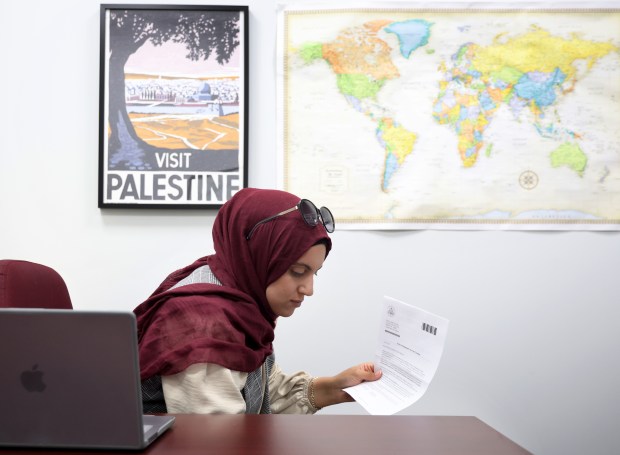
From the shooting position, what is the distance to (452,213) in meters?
1.91

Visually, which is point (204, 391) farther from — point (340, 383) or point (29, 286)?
point (29, 286)

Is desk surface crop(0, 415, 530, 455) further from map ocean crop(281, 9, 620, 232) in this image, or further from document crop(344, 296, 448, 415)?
map ocean crop(281, 9, 620, 232)

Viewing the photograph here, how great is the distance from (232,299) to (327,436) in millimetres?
420

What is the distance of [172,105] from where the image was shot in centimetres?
191

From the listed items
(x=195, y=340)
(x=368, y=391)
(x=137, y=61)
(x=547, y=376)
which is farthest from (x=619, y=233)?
(x=137, y=61)

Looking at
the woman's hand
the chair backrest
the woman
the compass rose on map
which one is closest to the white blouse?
the woman

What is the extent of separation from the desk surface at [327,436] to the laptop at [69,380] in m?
0.02

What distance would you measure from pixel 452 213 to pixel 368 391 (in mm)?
915

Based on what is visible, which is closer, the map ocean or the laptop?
the laptop

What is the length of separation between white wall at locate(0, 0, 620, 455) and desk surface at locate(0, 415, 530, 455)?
3.42ft

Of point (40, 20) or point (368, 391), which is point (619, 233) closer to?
point (368, 391)

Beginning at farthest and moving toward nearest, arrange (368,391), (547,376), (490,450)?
(547,376) < (368,391) < (490,450)

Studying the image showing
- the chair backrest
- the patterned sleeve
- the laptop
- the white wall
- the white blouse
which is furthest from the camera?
the white wall

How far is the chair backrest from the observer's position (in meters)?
1.22
